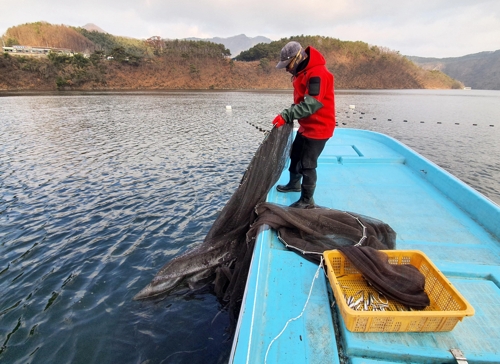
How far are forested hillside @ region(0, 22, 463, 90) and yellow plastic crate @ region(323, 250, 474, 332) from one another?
7058 cm

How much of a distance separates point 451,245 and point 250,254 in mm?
2459

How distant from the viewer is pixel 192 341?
3.35m

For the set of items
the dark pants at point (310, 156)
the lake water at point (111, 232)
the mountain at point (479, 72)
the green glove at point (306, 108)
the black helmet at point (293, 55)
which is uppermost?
the mountain at point (479, 72)

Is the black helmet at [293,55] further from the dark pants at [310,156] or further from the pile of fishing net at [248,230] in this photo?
the dark pants at [310,156]

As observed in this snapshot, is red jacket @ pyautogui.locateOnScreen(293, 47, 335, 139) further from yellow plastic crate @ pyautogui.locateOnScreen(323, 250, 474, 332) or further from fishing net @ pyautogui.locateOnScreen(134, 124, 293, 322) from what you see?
yellow plastic crate @ pyautogui.locateOnScreen(323, 250, 474, 332)

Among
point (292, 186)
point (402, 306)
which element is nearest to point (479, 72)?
point (292, 186)

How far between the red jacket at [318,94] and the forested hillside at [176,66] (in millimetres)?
68848

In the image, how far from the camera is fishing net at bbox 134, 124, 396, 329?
10.7 ft

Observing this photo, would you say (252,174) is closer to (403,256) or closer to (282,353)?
(403,256)

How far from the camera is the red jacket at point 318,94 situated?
352 cm

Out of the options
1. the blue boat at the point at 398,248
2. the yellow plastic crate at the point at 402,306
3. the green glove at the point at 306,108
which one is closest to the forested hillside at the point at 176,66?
the green glove at the point at 306,108

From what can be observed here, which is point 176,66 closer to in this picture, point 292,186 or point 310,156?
point 292,186

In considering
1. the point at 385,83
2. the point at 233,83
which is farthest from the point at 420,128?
the point at 385,83

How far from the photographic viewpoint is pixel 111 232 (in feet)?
19.3
